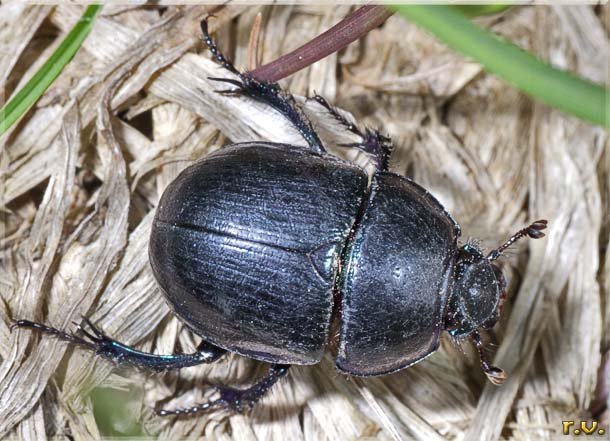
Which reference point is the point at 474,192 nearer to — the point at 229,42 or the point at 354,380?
the point at 354,380

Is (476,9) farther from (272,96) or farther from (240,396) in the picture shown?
(240,396)

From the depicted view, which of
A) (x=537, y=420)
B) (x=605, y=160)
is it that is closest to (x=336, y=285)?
(x=537, y=420)

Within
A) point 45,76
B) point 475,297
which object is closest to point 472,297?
point 475,297

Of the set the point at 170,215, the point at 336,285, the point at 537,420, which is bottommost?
the point at 537,420

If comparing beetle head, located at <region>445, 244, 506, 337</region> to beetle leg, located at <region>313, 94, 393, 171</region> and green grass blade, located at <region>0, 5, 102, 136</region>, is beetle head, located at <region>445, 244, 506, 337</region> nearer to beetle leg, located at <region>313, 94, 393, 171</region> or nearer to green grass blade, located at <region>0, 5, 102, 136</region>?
beetle leg, located at <region>313, 94, 393, 171</region>

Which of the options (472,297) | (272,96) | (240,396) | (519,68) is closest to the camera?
(519,68)
